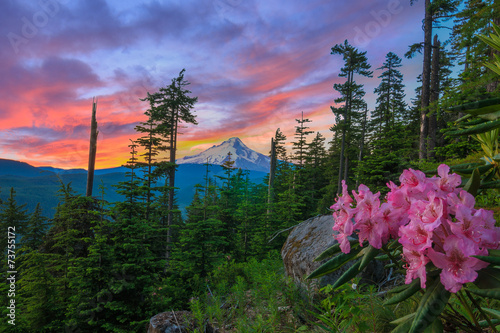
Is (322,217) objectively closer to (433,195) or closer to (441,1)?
(433,195)

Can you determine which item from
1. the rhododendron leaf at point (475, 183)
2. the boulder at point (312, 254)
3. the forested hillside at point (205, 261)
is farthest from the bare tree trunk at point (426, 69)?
the rhododendron leaf at point (475, 183)

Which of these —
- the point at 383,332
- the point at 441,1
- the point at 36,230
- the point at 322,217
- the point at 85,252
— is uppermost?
the point at 441,1

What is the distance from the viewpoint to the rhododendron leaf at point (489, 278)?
741 mm

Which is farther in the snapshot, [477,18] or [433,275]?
[477,18]

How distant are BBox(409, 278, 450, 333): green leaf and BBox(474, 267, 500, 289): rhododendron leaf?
0.11 metres

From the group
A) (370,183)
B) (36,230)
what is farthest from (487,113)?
(36,230)

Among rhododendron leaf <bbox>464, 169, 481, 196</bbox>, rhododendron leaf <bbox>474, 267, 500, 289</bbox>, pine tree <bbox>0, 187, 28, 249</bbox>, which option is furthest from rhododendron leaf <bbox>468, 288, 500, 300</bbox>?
pine tree <bbox>0, 187, 28, 249</bbox>

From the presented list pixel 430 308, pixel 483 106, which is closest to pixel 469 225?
pixel 430 308

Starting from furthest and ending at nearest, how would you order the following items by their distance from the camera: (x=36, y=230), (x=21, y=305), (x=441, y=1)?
(x=36, y=230) < (x=441, y=1) < (x=21, y=305)

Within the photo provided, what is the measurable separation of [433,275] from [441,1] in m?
15.6

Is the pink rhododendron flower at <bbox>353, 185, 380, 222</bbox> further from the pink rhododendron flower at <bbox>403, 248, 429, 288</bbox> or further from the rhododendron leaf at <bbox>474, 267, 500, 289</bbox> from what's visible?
the rhododendron leaf at <bbox>474, 267, 500, 289</bbox>

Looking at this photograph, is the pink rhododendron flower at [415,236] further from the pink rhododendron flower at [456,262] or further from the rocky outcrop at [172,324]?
the rocky outcrop at [172,324]

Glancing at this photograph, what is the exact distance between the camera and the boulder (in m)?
3.65

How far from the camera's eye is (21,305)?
7312 millimetres
